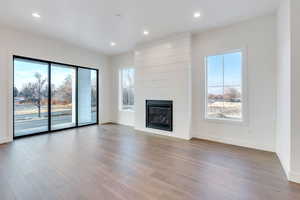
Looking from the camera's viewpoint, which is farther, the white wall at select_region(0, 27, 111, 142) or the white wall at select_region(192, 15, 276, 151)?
the white wall at select_region(0, 27, 111, 142)

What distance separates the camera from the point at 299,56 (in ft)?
7.19

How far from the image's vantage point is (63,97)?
552 centimetres

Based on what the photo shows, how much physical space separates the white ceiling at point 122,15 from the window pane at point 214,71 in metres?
0.87

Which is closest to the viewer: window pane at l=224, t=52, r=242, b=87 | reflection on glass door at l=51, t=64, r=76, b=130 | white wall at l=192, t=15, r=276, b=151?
white wall at l=192, t=15, r=276, b=151

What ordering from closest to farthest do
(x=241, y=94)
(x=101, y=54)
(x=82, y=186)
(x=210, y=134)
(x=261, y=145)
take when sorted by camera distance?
(x=82, y=186) → (x=261, y=145) → (x=241, y=94) → (x=210, y=134) → (x=101, y=54)

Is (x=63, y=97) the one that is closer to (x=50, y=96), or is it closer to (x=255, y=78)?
(x=50, y=96)

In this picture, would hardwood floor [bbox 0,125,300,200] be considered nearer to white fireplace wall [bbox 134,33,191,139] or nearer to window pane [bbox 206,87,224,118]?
window pane [bbox 206,87,224,118]

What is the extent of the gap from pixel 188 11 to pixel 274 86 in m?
2.54

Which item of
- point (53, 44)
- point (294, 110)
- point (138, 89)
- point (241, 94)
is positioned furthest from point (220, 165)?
point (53, 44)

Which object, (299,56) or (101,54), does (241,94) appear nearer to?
(299,56)

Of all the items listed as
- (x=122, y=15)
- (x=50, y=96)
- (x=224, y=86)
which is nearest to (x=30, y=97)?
(x=50, y=96)

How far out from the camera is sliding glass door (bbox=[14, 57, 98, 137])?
15.0 feet

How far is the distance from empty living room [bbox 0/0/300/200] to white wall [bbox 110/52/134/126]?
0.61 meters

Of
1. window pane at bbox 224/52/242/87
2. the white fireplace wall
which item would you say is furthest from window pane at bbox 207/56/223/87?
the white fireplace wall
